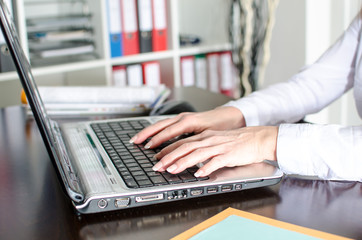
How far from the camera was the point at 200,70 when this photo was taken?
279cm

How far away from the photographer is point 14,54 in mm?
637

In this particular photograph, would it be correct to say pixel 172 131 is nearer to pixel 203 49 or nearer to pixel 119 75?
pixel 119 75

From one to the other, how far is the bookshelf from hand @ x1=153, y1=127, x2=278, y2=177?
160 centimetres

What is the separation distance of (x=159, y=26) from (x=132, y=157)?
185 centimetres

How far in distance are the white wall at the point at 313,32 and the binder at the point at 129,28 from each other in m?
0.77

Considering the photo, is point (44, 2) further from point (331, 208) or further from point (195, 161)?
point (331, 208)

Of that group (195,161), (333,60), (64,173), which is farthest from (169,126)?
(333,60)

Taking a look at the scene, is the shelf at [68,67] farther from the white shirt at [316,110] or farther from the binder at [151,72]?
the white shirt at [316,110]

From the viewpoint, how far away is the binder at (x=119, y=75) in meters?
2.51

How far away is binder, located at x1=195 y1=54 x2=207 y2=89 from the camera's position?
278 centimetres

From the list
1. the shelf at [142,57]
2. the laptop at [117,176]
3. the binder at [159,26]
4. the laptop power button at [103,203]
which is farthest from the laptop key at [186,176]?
the binder at [159,26]

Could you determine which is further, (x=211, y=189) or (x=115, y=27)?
(x=115, y=27)

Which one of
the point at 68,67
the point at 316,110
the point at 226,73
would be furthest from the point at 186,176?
the point at 226,73

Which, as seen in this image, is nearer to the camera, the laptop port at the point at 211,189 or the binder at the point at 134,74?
the laptop port at the point at 211,189
